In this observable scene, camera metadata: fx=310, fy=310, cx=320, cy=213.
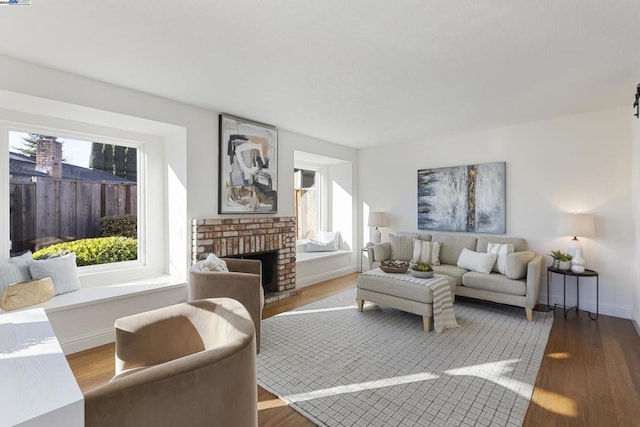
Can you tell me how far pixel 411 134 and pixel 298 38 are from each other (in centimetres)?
317

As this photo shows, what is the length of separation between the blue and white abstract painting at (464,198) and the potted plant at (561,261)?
756mm

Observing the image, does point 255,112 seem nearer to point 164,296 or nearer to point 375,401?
point 164,296

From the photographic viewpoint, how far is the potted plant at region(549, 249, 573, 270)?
3.65 metres

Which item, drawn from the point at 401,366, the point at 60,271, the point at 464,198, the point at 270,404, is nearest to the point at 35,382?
the point at 270,404

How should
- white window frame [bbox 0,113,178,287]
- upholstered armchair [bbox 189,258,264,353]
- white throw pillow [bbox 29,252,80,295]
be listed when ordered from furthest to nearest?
white window frame [bbox 0,113,178,287], white throw pillow [bbox 29,252,80,295], upholstered armchair [bbox 189,258,264,353]

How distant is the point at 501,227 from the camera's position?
4.41 meters

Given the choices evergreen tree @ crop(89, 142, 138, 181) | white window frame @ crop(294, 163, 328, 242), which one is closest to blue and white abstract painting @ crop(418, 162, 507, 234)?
white window frame @ crop(294, 163, 328, 242)

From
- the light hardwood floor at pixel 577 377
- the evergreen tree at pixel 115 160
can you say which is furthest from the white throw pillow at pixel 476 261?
the evergreen tree at pixel 115 160

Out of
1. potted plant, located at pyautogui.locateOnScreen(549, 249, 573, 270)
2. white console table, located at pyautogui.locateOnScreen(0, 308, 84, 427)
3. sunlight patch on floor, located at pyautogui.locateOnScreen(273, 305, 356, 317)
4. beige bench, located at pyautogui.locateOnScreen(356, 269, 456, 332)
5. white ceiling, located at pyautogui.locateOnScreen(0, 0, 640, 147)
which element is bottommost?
sunlight patch on floor, located at pyautogui.locateOnScreen(273, 305, 356, 317)

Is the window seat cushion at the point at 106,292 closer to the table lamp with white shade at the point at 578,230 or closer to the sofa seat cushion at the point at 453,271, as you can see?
the sofa seat cushion at the point at 453,271

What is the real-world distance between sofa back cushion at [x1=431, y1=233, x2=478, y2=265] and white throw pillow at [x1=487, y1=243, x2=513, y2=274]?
33 centimetres

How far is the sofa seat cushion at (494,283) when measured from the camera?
3484mm

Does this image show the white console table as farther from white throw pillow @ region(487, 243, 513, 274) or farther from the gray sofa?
white throw pillow @ region(487, 243, 513, 274)

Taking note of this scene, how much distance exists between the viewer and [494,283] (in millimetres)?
3629
